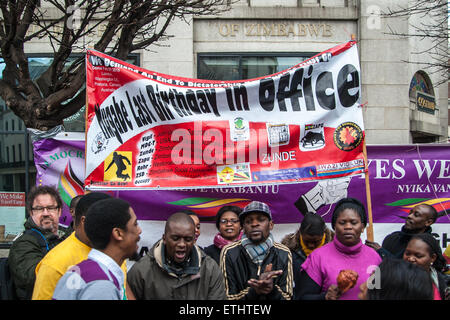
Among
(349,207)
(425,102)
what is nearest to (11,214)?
(349,207)

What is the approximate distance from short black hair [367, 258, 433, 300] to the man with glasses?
248 centimetres

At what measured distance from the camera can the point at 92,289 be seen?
82.8 inches

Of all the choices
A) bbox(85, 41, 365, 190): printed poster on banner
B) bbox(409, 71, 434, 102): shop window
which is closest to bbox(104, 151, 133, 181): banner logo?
bbox(85, 41, 365, 190): printed poster on banner

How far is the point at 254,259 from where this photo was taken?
12.1 feet

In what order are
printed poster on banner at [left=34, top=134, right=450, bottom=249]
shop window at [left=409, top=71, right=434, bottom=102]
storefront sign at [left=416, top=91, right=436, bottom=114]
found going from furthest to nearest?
1. storefront sign at [left=416, top=91, right=436, bottom=114]
2. shop window at [left=409, top=71, right=434, bottom=102]
3. printed poster on banner at [left=34, top=134, right=450, bottom=249]

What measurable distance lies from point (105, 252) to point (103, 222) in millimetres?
152

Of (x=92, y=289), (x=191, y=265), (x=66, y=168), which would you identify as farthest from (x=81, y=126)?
(x=92, y=289)

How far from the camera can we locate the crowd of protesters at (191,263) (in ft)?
7.47

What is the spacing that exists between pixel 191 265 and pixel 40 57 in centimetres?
836

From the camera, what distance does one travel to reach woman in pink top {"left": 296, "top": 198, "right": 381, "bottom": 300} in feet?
11.2

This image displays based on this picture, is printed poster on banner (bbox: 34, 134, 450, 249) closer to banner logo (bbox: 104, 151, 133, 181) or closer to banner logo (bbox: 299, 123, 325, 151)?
banner logo (bbox: 104, 151, 133, 181)

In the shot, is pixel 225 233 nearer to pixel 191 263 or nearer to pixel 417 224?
pixel 191 263

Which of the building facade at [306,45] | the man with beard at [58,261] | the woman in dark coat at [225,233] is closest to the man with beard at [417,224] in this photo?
the woman in dark coat at [225,233]
